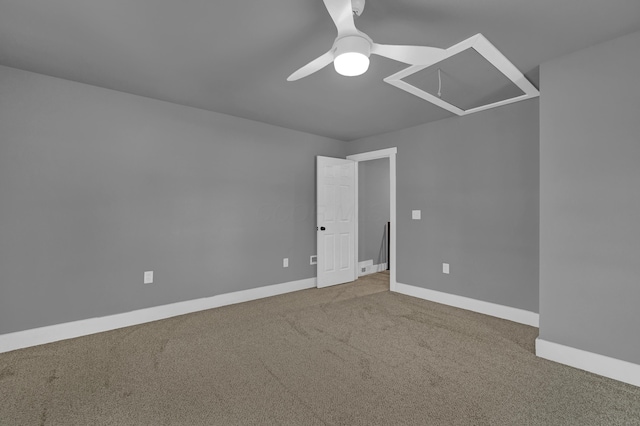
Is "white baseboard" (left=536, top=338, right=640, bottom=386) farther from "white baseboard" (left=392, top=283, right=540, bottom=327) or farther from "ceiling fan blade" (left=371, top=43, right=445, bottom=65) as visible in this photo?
"ceiling fan blade" (left=371, top=43, right=445, bottom=65)

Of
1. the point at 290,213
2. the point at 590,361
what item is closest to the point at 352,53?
the point at 590,361

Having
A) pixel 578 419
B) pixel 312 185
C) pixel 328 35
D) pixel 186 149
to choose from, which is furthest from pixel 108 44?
pixel 578 419

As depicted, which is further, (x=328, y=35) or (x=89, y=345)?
(x=89, y=345)

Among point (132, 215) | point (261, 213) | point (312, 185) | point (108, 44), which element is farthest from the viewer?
point (312, 185)

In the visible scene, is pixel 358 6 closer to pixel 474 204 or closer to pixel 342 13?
pixel 342 13

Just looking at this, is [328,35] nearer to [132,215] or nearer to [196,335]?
[132,215]

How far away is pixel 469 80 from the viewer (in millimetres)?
2807

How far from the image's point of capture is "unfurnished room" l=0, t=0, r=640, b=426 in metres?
1.88

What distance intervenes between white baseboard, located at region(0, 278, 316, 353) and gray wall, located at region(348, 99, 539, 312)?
222 centimetres

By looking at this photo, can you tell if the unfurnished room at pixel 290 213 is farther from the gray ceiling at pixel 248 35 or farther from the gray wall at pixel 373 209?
the gray wall at pixel 373 209

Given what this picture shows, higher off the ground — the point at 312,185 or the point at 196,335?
the point at 312,185

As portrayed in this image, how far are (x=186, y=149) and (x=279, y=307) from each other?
7.53 feet

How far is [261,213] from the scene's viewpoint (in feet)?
13.9

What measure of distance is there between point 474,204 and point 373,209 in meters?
2.49
